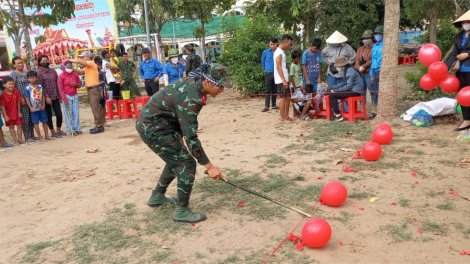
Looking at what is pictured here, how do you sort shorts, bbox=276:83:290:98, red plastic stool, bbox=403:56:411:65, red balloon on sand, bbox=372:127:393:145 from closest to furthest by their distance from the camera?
1. red balloon on sand, bbox=372:127:393:145
2. shorts, bbox=276:83:290:98
3. red plastic stool, bbox=403:56:411:65

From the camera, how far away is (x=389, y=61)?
715cm

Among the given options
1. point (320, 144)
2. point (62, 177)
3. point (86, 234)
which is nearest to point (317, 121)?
point (320, 144)

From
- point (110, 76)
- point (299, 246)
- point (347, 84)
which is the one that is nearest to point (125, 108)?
point (110, 76)

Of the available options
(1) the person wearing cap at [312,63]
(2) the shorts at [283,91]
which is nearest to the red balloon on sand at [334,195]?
(2) the shorts at [283,91]

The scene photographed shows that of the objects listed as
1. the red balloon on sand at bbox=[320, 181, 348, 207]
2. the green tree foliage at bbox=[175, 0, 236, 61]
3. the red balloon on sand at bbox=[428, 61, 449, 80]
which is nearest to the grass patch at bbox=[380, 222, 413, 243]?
the red balloon on sand at bbox=[320, 181, 348, 207]

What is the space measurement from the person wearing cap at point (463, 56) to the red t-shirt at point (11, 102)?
27.1 feet

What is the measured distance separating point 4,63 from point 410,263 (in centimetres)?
3065

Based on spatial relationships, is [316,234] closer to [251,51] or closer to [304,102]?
[304,102]

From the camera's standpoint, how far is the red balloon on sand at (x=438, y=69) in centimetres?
605

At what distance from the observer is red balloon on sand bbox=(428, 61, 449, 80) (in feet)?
19.9

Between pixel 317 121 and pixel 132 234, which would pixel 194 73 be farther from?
pixel 317 121

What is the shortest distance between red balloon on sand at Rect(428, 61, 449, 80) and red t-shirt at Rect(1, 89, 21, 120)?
7891mm

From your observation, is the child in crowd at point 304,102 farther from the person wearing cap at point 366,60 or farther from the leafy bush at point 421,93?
the leafy bush at point 421,93

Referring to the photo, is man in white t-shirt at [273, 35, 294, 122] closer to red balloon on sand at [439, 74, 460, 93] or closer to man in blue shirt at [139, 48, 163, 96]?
red balloon on sand at [439, 74, 460, 93]
